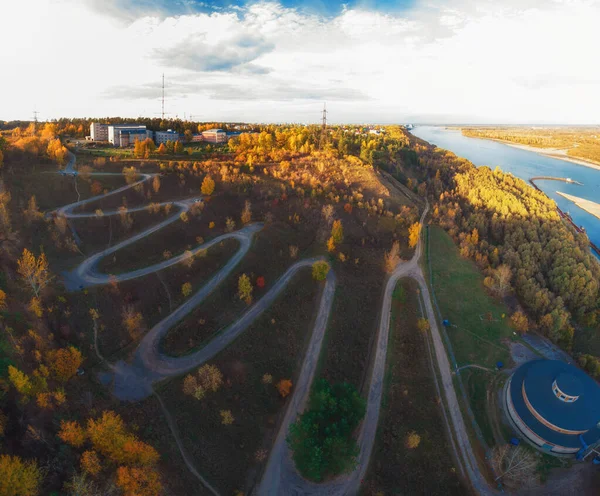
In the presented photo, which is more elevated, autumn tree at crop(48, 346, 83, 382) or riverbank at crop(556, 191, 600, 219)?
riverbank at crop(556, 191, 600, 219)

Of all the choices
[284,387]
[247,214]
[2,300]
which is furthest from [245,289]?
[2,300]

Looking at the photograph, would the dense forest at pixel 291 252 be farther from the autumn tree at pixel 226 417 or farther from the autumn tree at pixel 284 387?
the autumn tree at pixel 226 417

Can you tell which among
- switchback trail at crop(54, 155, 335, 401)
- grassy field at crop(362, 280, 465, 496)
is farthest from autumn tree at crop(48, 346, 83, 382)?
grassy field at crop(362, 280, 465, 496)

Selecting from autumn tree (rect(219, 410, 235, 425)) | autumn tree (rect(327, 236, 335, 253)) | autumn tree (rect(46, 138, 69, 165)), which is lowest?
autumn tree (rect(219, 410, 235, 425))

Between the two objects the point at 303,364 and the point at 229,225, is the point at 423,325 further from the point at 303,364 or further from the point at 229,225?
the point at 229,225

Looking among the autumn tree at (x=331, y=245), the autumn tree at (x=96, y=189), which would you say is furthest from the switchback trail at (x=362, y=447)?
the autumn tree at (x=96, y=189)

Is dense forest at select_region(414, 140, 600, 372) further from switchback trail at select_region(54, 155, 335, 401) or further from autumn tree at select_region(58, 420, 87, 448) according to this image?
autumn tree at select_region(58, 420, 87, 448)
